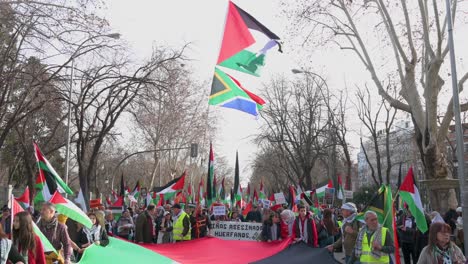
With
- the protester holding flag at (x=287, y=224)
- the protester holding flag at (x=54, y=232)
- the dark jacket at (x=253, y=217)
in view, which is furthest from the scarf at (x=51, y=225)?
the dark jacket at (x=253, y=217)

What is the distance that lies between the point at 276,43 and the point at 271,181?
2651 inches

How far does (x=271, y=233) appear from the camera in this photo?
1398cm

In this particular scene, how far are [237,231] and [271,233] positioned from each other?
0.97m

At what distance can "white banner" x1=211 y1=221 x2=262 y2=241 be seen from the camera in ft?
47.2

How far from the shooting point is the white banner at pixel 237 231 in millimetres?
14387

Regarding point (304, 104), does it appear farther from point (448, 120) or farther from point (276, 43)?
point (276, 43)

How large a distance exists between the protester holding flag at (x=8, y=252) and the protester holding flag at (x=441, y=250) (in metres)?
4.47

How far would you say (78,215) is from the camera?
29.0ft

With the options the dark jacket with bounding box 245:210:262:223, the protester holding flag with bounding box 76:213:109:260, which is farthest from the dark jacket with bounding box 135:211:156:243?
the dark jacket with bounding box 245:210:262:223

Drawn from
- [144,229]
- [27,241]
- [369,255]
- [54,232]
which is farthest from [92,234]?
[369,255]

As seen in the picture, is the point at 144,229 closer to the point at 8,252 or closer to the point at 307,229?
the point at 307,229

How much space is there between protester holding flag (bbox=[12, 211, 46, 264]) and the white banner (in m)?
8.27

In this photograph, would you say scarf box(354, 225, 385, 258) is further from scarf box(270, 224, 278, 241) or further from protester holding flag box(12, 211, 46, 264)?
scarf box(270, 224, 278, 241)

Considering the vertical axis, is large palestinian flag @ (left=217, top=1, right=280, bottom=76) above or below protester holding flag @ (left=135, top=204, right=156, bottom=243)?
above
